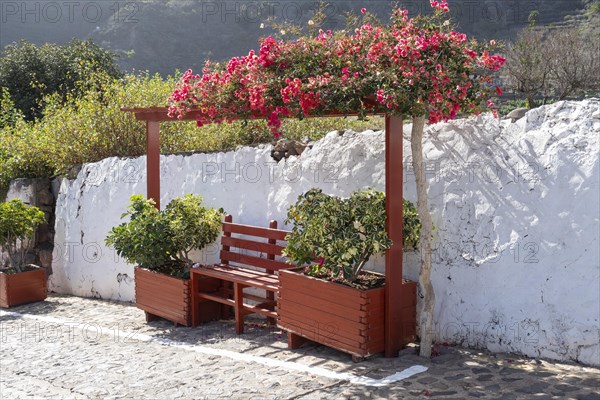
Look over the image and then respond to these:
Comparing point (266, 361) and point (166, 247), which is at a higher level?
point (166, 247)

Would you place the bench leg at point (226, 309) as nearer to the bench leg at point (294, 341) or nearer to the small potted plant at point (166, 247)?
the small potted plant at point (166, 247)

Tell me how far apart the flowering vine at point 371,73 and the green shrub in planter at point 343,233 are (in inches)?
33.1

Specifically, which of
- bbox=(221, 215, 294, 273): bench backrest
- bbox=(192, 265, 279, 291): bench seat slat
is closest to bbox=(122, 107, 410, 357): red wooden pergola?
bbox=(192, 265, 279, 291): bench seat slat

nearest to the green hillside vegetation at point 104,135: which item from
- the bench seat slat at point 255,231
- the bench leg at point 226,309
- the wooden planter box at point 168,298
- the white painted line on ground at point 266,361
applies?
the bench seat slat at point 255,231

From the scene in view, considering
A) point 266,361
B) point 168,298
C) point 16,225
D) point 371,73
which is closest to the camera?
point 371,73

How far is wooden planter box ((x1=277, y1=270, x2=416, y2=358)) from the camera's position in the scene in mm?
5102

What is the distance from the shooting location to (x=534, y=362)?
16.1 feet

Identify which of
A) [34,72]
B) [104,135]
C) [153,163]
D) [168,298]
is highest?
[34,72]

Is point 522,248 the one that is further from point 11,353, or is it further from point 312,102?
point 11,353

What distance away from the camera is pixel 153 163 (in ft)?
25.2

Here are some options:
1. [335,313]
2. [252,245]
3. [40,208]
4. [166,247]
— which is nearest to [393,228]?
[335,313]

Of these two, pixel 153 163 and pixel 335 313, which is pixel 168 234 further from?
pixel 335 313

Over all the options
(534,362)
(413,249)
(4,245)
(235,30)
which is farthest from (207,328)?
(235,30)

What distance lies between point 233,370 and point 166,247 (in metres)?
2.12
